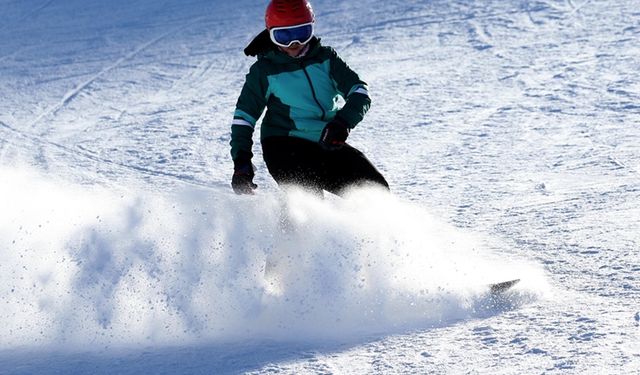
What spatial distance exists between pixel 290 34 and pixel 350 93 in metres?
0.38

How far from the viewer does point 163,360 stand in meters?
4.45

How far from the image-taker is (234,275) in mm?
4996

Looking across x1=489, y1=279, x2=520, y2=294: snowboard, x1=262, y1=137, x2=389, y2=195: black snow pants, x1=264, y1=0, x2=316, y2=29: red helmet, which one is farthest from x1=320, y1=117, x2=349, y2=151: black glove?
x1=489, y1=279, x2=520, y2=294: snowboard

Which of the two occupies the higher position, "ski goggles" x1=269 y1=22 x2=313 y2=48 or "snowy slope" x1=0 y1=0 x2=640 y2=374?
"ski goggles" x1=269 y1=22 x2=313 y2=48

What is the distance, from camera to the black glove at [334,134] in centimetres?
478

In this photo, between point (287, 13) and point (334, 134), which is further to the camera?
point (287, 13)

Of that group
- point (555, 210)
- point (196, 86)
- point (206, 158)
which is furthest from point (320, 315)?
point (196, 86)

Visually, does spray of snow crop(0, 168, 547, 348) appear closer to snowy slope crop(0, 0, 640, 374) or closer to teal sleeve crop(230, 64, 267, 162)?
snowy slope crop(0, 0, 640, 374)

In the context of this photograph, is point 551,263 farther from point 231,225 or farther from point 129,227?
point 129,227

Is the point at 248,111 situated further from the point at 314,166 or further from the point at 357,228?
the point at 357,228

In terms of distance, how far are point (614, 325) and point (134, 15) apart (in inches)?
480

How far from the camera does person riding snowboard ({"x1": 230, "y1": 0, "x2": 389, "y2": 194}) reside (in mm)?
4895

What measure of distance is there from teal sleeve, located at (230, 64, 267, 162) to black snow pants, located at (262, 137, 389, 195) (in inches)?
5.8

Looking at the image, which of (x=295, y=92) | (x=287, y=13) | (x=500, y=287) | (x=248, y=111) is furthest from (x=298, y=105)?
(x=500, y=287)
